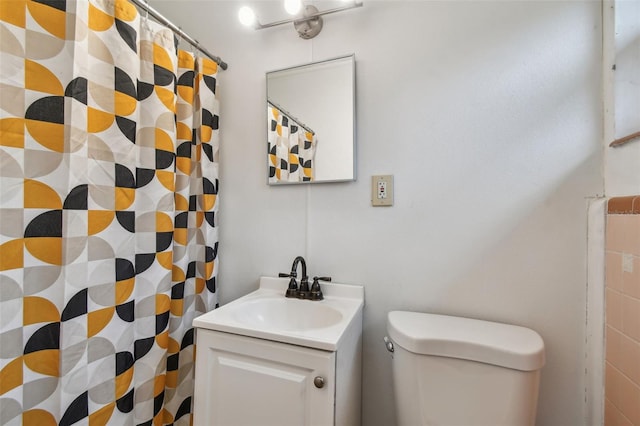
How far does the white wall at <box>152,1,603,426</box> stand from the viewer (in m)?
0.89

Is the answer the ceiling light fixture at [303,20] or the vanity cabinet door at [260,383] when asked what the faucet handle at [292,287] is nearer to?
the vanity cabinet door at [260,383]

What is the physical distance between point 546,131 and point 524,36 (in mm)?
345

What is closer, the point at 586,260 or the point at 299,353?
the point at 299,353

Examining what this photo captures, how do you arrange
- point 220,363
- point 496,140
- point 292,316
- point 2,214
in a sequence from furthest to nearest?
point 292,316, point 496,140, point 220,363, point 2,214

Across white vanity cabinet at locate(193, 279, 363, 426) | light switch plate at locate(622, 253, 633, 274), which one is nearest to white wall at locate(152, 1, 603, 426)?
light switch plate at locate(622, 253, 633, 274)

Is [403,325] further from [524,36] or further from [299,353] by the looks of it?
[524,36]

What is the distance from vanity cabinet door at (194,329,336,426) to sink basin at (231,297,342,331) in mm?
181

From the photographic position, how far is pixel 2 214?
0.70 meters

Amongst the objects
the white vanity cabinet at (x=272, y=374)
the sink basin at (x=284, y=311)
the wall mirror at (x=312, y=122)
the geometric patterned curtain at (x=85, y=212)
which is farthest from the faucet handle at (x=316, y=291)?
the geometric patterned curtain at (x=85, y=212)

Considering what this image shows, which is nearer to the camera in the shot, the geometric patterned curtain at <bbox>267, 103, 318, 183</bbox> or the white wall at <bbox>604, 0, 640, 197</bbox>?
the white wall at <bbox>604, 0, 640, 197</bbox>

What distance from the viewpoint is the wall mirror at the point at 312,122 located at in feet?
Result: 3.69

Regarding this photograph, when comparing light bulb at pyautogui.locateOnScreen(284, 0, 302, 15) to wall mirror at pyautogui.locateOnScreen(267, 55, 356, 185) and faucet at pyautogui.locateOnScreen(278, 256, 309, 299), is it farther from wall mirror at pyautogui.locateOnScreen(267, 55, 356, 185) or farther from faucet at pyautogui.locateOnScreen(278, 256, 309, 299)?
faucet at pyautogui.locateOnScreen(278, 256, 309, 299)

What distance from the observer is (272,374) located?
0.79 metres

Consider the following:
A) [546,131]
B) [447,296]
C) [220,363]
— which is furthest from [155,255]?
[546,131]
